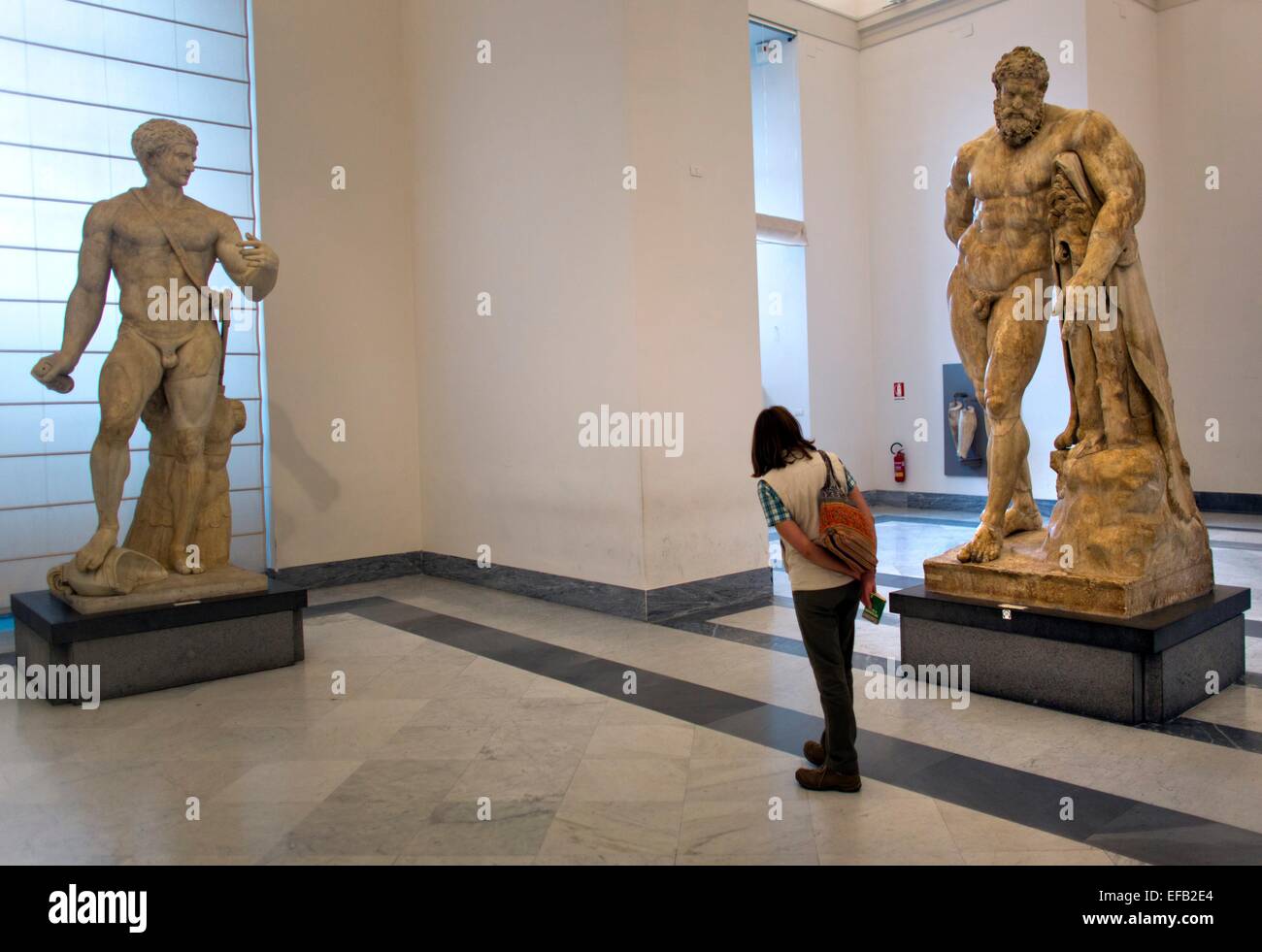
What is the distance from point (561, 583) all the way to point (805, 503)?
4700mm

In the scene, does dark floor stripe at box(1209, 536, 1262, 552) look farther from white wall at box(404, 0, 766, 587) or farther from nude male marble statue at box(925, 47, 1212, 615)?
white wall at box(404, 0, 766, 587)

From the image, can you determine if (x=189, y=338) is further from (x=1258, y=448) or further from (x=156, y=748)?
(x=1258, y=448)

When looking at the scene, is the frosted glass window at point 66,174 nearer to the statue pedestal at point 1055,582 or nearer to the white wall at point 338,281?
the white wall at point 338,281

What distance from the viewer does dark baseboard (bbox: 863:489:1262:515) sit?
12.4 m

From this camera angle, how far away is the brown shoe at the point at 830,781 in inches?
151

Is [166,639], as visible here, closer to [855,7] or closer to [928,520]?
[928,520]

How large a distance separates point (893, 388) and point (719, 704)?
1014cm

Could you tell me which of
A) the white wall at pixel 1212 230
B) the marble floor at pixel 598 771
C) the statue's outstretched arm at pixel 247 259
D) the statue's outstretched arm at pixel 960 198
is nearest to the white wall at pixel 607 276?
the marble floor at pixel 598 771

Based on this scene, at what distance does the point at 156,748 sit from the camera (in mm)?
4738

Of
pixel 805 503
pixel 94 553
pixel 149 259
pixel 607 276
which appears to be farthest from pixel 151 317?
pixel 805 503

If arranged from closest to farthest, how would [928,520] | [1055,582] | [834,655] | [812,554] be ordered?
1. [812,554]
2. [834,655]
3. [1055,582]
4. [928,520]

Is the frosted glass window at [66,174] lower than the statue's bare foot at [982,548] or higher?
higher

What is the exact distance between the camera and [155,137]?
237 inches

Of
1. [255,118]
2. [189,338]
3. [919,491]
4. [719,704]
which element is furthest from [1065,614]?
[919,491]
